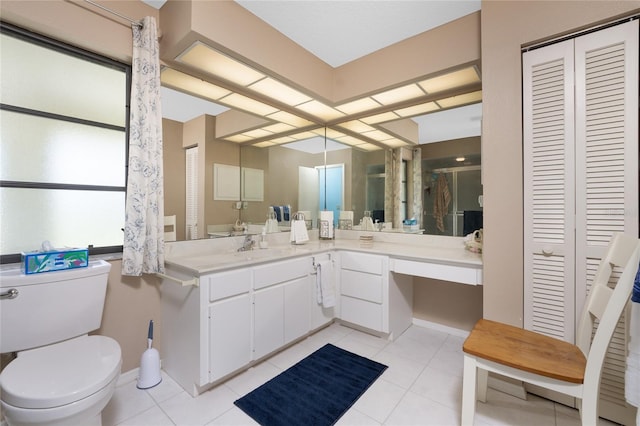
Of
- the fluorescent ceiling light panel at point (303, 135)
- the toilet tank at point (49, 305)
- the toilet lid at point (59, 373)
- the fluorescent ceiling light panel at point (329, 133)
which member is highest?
the fluorescent ceiling light panel at point (329, 133)

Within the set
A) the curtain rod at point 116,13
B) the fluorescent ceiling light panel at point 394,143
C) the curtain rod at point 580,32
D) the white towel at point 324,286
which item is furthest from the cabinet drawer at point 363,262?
the curtain rod at point 116,13

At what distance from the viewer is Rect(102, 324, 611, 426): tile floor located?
1547 mm

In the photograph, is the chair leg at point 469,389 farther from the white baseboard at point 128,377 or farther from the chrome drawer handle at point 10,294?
the chrome drawer handle at point 10,294

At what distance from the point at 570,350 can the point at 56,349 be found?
264 centimetres

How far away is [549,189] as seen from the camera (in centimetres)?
165

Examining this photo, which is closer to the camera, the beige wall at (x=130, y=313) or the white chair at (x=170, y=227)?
the beige wall at (x=130, y=313)

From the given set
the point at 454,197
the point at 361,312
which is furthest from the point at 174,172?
the point at 454,197

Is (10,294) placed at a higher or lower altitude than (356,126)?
lower

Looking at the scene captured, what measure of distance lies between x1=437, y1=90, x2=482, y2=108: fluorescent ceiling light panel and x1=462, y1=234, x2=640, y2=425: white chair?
1.54 metres

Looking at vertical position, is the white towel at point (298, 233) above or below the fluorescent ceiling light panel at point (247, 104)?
below

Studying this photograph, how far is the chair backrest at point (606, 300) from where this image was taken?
3.67 feet

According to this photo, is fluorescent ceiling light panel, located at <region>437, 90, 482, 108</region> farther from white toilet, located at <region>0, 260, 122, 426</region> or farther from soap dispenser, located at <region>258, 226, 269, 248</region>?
white toilet, located at <region>0, 260, 122, 426</region>

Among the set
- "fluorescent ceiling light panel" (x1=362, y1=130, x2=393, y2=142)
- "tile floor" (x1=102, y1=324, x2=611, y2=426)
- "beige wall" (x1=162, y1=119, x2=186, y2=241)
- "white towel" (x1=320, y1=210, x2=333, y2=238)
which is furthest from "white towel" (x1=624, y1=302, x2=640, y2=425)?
"beige wall" (x1=162, y1=119, x2=186, y2=241)

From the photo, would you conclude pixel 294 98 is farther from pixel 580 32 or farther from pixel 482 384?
pixel 482 384
